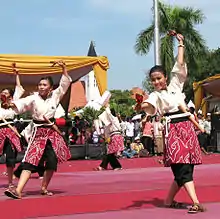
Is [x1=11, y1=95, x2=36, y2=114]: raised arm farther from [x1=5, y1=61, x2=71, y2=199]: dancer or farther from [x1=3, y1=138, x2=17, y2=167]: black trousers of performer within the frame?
[x1=3, y1=138, x2=17, y2=167]: black trousers of performer

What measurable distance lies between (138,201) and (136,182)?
207 centimetres

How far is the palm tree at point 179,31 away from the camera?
2502 centimetres

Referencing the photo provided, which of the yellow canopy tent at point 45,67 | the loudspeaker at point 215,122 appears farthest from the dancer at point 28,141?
the loudspeaker at point 215,122

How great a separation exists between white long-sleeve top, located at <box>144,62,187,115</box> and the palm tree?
63.8ft

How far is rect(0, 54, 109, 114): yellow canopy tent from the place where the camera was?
12648 millimetres

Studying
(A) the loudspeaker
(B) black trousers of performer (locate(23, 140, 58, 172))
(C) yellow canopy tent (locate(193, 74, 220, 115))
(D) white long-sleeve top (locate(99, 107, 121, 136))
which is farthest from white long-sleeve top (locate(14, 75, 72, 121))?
(C) yellow canopy tent (locate(193, 74, 220, 115))

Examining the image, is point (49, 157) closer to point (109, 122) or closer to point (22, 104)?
point (22, 104)

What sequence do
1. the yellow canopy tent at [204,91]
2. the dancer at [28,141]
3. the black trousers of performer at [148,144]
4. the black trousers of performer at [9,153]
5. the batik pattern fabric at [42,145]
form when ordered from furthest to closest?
1. the yellow canopy tent at [204,91]
2. the black trousers of performer at [148,144]
3. the black trousers of performer at [9,153]
4. the dancer at [28,141]
5. the batik pattern fabric at [42,145]

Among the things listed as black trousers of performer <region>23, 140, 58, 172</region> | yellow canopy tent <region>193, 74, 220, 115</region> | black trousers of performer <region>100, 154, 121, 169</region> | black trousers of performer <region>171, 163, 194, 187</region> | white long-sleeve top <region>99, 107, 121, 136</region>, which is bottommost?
black trousers of performer <region>100, 154, 121, 169</region>

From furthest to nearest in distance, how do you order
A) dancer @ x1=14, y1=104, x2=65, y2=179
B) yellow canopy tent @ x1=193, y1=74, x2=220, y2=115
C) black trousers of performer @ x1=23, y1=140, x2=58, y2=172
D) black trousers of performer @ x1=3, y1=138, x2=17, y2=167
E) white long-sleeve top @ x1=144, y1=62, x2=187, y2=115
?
1. yellow canopy tent @ x1=193, y1=74, x2=220, y2=115
2. black trousers of performer @ x1=3, y1=138, x2=17, y2=167
3. dancer @ x1=14, y1=104, x2=65, y2=179
4. black trousers of performer @ x1=23, y1=140, x2=58, y2=172
5. white long-sleeve top @ x1=144, y1=62, x2=187, y2=115

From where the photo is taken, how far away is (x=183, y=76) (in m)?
5.56

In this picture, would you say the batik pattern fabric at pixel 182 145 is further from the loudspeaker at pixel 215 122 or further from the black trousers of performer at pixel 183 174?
the loudspeaker at pixel 215 122

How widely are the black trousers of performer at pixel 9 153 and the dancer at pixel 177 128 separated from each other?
2.81 meters

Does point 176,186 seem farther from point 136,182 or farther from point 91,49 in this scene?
point 91,49
